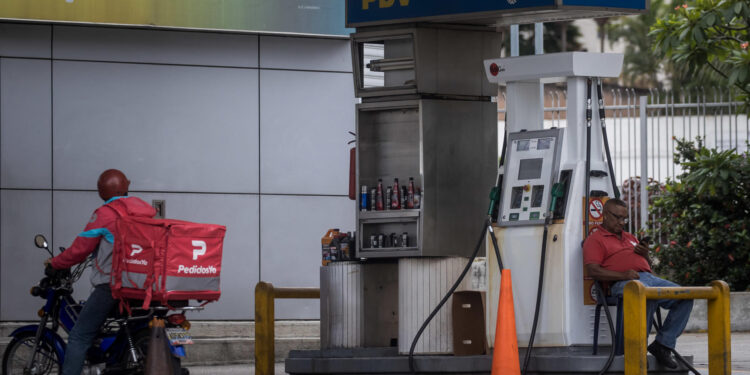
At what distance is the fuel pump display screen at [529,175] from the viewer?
969 centimetres

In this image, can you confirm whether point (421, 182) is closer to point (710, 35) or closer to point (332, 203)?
point (332, 203)

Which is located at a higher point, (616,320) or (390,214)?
(390,214)

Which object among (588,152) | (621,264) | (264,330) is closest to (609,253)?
(621,264)

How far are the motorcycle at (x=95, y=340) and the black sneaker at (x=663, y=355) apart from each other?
3.44m

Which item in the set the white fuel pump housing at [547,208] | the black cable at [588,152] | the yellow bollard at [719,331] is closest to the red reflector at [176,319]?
the white fuel pump housing at [547,208]

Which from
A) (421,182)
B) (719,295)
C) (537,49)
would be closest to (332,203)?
(537,49)

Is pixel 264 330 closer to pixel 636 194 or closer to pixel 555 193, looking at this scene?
pixel 555 193

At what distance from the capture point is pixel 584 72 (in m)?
9.70

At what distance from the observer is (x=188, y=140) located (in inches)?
530

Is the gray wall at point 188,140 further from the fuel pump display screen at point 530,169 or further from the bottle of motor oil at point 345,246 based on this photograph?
the fuel pump display screen at point 530,169

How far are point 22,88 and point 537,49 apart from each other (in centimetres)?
568

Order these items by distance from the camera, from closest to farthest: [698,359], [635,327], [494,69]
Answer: [635,327]
[494,69]
[698,359]

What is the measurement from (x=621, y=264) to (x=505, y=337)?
1.13 m

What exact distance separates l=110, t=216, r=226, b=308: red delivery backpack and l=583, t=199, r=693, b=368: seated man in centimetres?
295
